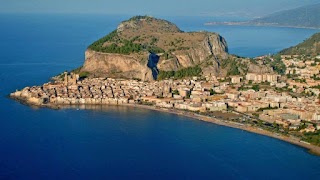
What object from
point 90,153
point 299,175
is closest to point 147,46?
point 90,153

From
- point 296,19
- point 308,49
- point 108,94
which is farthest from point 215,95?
point 296,19

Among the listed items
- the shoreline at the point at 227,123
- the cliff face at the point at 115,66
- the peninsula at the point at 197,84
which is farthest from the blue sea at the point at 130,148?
the cliff face at the point at 115,66

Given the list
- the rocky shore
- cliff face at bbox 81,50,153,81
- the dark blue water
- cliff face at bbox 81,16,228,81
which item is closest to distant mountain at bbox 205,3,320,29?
cliff face at bbox 81,16,228,81

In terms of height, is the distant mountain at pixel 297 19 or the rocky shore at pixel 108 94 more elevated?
the distant mountain at pixel 297 19

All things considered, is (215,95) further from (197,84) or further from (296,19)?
(296,19)

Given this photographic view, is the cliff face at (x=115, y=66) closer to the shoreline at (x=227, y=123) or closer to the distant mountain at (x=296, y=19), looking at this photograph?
the shoreline at (x=227, y=123)

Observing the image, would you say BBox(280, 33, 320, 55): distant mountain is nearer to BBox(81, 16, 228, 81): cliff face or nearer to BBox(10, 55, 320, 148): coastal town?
BBox(81, 16, 228, 81): cliff face

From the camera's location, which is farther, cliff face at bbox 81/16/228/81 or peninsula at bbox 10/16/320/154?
cliff face at bbox 81/16/228/81
